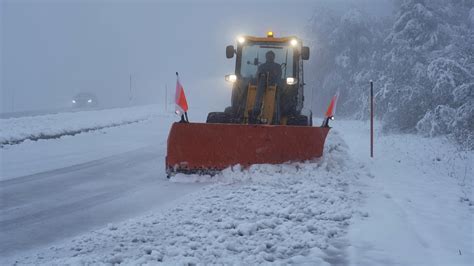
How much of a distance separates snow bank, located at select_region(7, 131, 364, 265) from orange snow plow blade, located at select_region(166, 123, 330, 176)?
1.03m

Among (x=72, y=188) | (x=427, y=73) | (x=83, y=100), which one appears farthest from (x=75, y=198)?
(x=83, y=100)

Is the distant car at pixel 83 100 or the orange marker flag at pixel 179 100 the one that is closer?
the orange marker flag at pixel 179 100

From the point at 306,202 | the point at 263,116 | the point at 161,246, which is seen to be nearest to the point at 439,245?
the point at 306,202

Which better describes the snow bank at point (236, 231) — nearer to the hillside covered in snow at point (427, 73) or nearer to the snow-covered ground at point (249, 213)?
the snow-covered ground at point (249, 213)

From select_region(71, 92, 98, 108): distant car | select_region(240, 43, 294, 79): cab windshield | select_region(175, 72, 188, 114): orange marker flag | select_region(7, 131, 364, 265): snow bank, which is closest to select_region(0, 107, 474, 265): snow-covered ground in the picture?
select_region(7, 131, 364, 265): snow bank

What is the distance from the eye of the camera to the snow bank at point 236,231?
372cm

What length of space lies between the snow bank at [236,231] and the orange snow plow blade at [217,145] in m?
1.03

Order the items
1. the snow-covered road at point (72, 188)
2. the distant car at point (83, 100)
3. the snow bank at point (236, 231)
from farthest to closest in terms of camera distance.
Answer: the distant car at point (83, 100), the snow-covered road at point (72, 188), the snow bank at point (236, 231)

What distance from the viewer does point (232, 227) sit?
178 inches

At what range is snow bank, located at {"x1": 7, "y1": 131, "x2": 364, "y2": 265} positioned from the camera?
146 inches

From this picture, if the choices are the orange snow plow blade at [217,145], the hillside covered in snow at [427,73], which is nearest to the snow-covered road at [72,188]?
the orange snow plow blade at [217,145]

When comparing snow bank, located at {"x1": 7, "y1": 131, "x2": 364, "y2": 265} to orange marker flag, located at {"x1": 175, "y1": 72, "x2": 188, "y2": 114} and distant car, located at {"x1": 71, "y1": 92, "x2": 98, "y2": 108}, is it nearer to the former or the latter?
orange marker flag, located at {"x1": 175, "y1": 72, "x2": 188, "y2": 114}

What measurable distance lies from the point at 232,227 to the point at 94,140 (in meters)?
10.1

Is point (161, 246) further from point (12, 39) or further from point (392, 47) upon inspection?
point (12, 39)
